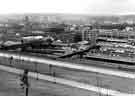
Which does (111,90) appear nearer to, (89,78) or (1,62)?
(89,78)

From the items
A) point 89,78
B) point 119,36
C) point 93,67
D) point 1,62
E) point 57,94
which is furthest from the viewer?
point 119,36

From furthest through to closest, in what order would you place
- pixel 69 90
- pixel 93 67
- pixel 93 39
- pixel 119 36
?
pixel 119 36, pixel 93 39, pixel 93 67, pixel 69 90

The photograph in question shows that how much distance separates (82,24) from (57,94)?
11.5 m

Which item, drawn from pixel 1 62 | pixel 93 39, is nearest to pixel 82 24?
pixel 93 39

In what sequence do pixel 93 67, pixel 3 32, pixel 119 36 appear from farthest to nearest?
1. pixel 119 36
2. pixel 3 32
3. pixel 93 67

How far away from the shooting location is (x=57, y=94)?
7.79 ft

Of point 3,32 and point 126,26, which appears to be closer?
point 3,32

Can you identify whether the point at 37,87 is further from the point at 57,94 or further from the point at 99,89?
the point at 99,89

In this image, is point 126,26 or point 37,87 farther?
point 126,26

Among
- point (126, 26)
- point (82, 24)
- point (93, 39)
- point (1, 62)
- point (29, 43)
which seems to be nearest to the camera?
point (1, 62)

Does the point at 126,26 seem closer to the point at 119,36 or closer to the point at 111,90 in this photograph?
the point at 119,36

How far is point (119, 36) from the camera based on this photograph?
39.1 ft

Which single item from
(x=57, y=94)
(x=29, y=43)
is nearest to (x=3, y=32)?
(x=29, y=43)

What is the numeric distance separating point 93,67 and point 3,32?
6.01 meters
